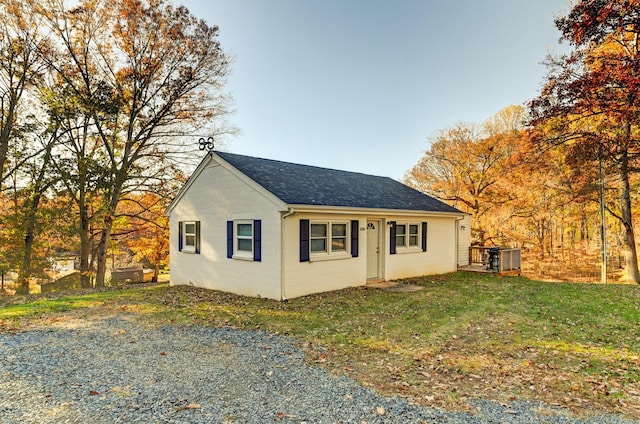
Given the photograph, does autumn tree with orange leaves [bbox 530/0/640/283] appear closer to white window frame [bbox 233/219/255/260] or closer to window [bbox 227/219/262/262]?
window [bbox 227/219/262/262]

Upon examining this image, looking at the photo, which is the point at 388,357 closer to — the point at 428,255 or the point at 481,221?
the point at 428,255

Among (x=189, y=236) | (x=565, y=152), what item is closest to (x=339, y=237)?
(x=189, y=236)

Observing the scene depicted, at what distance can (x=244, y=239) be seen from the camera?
10.4 meters

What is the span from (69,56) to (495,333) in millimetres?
19602

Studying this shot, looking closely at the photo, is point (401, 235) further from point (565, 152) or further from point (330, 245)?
point (565, 152)

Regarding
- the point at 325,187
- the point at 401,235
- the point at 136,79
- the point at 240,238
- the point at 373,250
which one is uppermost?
the point at 136,79

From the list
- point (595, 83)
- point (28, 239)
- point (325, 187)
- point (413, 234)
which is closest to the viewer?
point (595, 83)

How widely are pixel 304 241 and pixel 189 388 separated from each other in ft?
19.4

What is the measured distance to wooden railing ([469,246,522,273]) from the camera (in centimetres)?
1467

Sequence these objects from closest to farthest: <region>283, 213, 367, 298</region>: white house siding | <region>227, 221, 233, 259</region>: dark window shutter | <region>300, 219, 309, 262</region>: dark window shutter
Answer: <region>283, 213, 367, 298</region>: white house siding, <region>300, 219, 309, 262</region>: dark window shutter, <region>227, 221, 233, 259</region>: dark window shutter

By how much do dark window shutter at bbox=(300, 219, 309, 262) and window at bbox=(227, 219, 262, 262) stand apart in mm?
1196

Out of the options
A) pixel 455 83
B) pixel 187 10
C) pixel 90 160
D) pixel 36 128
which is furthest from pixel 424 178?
pixel 36 128

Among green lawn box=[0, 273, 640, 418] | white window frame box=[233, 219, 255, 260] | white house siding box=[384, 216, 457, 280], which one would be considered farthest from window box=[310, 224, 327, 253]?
white house siding box=[384, 216, 457, 280]

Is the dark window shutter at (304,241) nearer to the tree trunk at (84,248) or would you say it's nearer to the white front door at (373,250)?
the white front door at (373,250)
